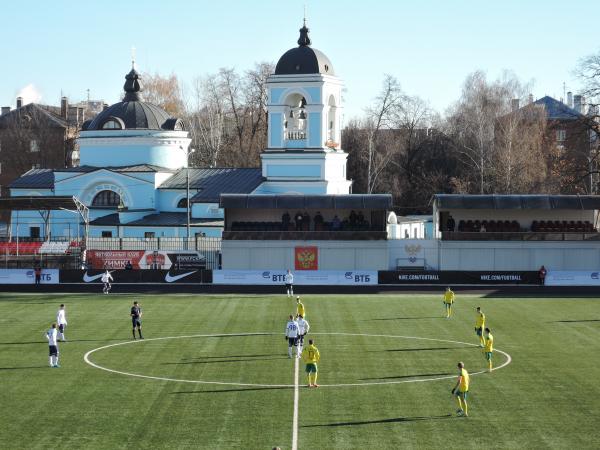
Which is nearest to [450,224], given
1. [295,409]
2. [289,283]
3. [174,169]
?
[289,283]

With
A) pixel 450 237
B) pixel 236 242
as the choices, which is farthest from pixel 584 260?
pixel 236 242

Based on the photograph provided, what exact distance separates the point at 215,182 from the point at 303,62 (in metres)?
14.7

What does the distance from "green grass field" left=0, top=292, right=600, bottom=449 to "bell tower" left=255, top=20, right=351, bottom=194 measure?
3451cm

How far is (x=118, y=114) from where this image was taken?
99.1 meters

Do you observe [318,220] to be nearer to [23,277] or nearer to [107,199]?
[23,277]

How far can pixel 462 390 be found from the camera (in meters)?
29.2

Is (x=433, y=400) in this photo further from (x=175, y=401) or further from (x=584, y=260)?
(x=584, y=260)

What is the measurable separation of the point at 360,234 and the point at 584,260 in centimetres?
1438

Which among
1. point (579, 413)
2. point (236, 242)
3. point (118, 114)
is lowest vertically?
point (579, 413)

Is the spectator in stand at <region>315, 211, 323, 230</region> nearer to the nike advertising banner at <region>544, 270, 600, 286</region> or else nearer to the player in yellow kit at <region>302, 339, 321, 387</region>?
the nike advertising banner at <region>544, 270, 600, 286</region>

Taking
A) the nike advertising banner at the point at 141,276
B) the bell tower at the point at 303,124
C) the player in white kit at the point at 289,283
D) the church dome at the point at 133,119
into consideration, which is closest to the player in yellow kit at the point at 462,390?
the player in white kit at the point at 289,283

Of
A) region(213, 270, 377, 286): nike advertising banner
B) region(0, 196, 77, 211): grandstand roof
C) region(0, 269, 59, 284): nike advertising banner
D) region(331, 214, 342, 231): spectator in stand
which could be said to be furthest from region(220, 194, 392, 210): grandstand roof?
region(0, 269, 59, 284): nike advertising banner

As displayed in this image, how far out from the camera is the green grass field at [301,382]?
27.6 metres

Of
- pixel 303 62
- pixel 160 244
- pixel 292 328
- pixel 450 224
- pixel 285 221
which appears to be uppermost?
pixel 303 62
